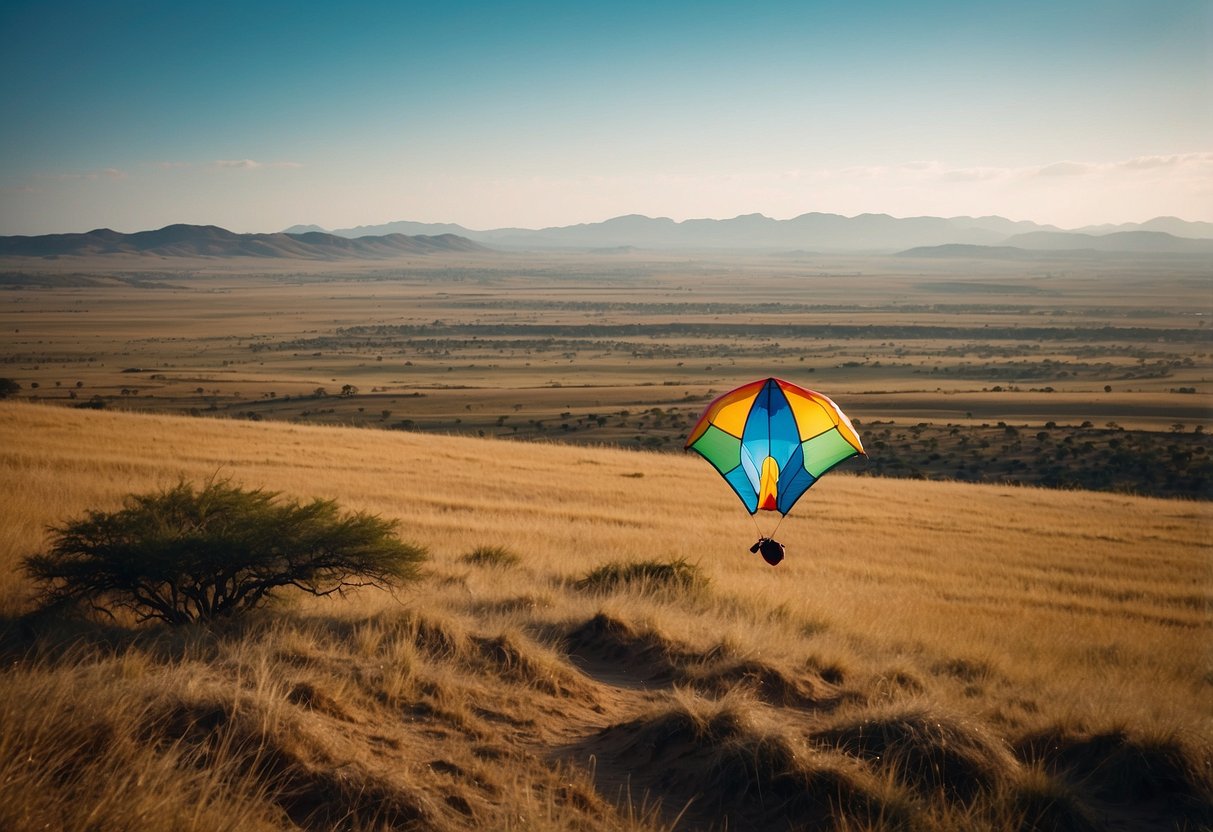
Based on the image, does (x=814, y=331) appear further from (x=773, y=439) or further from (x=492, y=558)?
(x=773, y=439)

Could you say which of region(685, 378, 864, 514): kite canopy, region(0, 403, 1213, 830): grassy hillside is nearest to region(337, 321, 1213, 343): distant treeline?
region(0, 403, 1213, 830): grassy hillside

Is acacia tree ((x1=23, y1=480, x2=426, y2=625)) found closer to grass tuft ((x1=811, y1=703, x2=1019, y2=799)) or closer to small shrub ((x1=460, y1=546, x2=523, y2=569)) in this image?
small shrub ((x1=460, y1=546, x2=523, y2=569))

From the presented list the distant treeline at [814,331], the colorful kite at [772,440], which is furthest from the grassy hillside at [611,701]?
the distant treeline at [814,331]

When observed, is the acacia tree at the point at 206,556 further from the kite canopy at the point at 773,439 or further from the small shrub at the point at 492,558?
the kite canopy at the point at 773,439

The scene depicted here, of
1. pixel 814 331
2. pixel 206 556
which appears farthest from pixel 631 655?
pixel 814 331

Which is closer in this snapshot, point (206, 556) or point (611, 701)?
point (611, 701)

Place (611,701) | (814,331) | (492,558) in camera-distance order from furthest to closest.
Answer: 1. (814,331)
2. (492,558)
3. (611,701)
